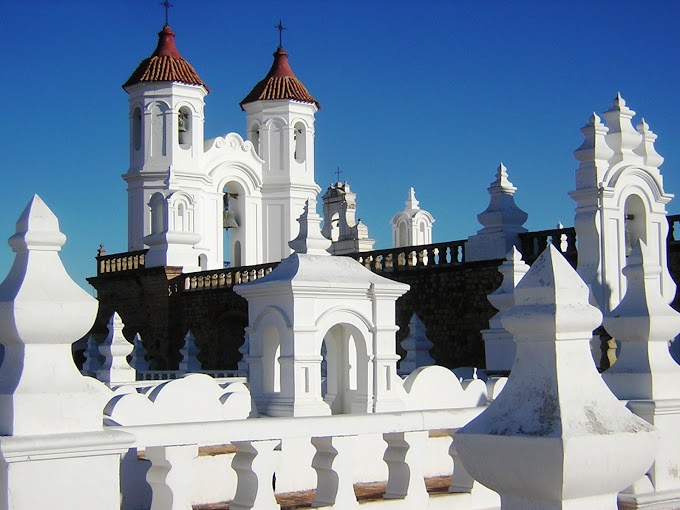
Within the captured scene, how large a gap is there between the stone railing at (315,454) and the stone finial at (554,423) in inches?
76.2

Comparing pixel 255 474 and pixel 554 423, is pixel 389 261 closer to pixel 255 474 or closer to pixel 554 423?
A: pixel 255 474

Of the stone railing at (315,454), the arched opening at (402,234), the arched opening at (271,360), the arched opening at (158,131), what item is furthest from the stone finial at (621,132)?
the arched opening at (402,234)

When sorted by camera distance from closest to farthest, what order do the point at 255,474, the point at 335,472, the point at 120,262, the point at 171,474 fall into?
the point at 171,474 → the point at 255,474 → the point at 335,472 → the point at 120,262

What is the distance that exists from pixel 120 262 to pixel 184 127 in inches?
192

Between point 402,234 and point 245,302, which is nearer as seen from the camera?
point 245,302

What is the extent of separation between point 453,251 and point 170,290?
11439 mm

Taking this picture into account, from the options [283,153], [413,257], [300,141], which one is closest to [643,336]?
[413,257]

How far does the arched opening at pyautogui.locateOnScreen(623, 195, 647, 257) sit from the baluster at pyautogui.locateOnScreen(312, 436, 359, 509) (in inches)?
419

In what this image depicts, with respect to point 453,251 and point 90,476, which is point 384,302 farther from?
point 453,251

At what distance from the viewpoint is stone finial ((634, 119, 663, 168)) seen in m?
15.6

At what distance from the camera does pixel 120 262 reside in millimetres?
32594

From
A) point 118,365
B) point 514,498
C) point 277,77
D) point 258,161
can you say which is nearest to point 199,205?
point 258,161

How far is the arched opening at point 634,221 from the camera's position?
15703 millimetres

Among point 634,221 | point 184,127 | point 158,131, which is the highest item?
point 184,127
